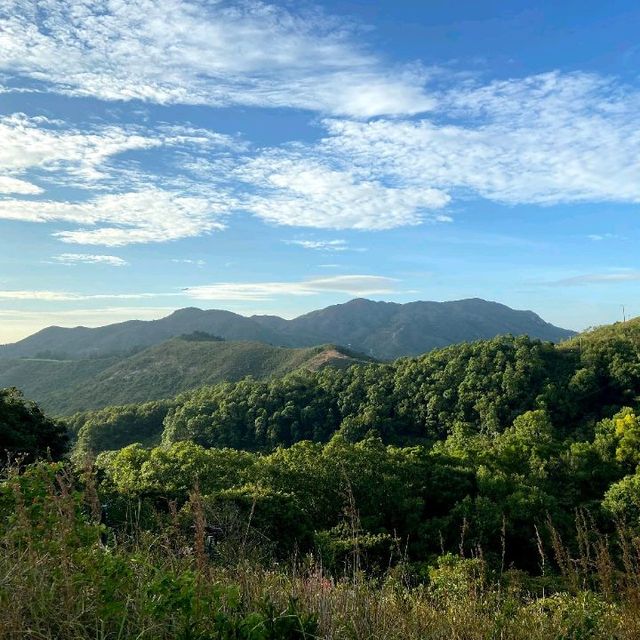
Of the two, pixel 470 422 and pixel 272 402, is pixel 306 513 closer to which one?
pixel 470 422

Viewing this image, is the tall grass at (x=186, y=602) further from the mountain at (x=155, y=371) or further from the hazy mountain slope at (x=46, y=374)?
the hazy mountain slope at (x=46, y=374)

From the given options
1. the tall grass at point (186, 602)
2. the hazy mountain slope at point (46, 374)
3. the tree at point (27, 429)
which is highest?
the tall grass at point (186, 602)

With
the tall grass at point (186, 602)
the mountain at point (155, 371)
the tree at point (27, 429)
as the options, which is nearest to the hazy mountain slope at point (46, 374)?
the mountain at point (155, 371)

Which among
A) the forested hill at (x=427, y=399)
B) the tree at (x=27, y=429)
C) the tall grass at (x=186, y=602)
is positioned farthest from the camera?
the forested hill at (x=427, y=399)

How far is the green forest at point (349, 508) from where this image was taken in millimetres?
3328

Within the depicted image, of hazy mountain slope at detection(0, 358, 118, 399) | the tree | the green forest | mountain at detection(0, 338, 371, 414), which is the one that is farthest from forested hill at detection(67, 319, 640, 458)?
hazy mountain slope at detection(0, 358, 118, 399)

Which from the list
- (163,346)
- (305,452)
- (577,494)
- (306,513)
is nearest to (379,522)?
(306,513)

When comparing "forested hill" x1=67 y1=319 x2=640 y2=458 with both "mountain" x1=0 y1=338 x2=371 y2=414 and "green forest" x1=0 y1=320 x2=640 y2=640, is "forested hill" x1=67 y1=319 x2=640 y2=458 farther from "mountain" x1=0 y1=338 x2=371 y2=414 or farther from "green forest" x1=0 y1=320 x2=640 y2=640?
"mountain" x1=0 y1=338 x2=371 y2=414

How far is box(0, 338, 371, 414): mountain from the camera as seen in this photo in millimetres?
118194

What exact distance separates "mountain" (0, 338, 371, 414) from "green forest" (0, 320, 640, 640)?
38332mm

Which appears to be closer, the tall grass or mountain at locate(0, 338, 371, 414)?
the tall grass

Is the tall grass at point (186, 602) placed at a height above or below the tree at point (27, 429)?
above

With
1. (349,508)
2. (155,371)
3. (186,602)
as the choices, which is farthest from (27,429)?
(155,371)

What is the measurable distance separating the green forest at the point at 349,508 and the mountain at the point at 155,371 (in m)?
38.3
